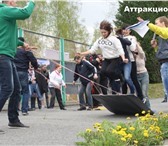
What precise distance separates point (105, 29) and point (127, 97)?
1.57m

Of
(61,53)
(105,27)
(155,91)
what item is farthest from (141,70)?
(155,91)

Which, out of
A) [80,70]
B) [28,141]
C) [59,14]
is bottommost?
[28,141]

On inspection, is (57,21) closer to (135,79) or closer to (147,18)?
(147,18)

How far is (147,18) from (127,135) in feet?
106

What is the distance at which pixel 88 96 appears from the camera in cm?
1279

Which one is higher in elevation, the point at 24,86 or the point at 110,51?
the point at 110,51

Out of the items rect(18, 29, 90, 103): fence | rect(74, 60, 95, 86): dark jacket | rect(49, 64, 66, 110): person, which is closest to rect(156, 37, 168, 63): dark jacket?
→ rect(74, 60, 95, 86): dark jacket

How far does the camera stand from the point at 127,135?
439 cm

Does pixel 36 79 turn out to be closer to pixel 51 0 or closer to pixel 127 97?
pixel 127 97

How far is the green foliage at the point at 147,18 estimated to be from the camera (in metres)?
34.2

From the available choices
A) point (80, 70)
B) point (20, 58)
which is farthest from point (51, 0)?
point (20, 58)

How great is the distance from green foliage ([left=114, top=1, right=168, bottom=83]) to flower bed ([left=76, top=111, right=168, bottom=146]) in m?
28.2

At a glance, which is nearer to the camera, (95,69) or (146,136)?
(146,136)

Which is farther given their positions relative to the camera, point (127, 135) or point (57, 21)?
point (57, 21)
